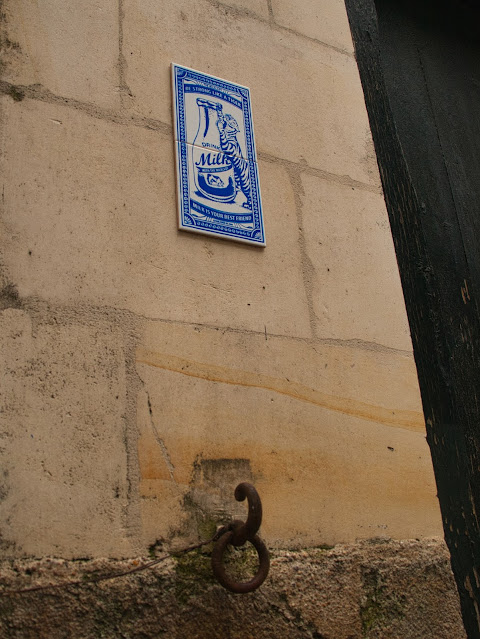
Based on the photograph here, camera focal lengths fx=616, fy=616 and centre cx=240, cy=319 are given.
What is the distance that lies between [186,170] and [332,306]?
1.28 feet

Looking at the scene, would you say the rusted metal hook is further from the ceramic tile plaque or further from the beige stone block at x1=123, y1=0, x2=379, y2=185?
the beige stone block at x1=123, y1=0, x2=379, y2=185

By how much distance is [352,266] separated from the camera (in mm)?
1301

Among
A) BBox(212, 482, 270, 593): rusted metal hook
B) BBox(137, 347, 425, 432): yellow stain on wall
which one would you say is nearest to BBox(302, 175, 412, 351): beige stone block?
BBox(137, 347, 425, 432): yellow stain on wall

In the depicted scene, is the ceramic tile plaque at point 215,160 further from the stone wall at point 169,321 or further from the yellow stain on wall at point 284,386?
the yellow stain on wall at point 284,386

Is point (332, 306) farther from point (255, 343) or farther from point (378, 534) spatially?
point (378, 534)

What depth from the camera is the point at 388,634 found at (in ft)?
3.39

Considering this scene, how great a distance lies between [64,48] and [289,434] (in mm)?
826

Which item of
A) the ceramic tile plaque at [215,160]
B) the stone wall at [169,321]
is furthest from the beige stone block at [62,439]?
the ceramic tile plaque at [215,160]

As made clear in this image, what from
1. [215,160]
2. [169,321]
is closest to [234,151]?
[215,160]

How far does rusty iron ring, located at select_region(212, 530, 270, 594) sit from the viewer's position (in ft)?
2.88

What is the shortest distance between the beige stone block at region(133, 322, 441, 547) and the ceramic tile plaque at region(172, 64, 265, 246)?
0.22 metres

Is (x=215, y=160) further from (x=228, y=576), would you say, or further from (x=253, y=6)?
(x=228, y=576)

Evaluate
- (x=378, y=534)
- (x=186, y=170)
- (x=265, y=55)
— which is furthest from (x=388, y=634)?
(x=265, y=55)

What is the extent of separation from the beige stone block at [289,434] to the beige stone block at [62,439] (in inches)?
2.4
